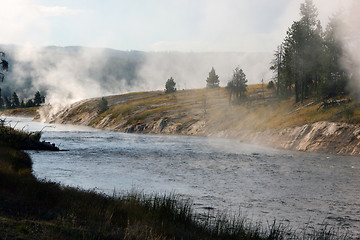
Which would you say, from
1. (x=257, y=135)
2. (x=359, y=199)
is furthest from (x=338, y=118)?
(x=359, y=199)

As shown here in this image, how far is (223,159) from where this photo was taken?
42.6m

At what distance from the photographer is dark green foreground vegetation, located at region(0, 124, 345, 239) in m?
10.3

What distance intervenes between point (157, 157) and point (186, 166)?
27.1 ft

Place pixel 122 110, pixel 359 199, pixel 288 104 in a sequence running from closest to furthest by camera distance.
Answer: pixel 359 199 < pixel 288 104 < pixel 122 110

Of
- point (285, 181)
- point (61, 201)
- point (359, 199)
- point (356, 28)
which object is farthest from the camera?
point (356, 28)

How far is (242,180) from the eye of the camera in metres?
29.0

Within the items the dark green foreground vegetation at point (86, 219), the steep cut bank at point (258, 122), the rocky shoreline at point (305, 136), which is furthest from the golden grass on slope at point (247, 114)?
the dark green foreground vegetation at point (86, 219)

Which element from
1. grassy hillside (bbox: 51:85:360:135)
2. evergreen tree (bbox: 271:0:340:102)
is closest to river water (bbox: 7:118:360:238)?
grassy hillside (bbox: 51:85:360:135)

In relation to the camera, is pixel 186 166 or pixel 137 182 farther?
pixel 186 166

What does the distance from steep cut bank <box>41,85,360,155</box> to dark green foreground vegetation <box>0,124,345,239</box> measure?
38259mm

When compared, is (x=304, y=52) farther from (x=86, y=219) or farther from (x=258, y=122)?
(x=86, y=219)

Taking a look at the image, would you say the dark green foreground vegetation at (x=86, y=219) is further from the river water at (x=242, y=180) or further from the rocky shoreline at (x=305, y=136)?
the rocky shoreline at (x=305, y=136)

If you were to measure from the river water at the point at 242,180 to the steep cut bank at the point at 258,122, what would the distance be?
290 inches

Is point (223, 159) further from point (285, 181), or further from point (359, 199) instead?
point (359, 199)
